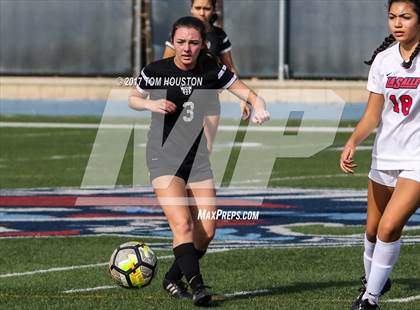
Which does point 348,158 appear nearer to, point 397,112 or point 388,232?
point 397,112

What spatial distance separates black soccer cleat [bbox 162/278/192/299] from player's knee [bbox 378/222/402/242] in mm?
1650

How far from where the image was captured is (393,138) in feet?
29.8

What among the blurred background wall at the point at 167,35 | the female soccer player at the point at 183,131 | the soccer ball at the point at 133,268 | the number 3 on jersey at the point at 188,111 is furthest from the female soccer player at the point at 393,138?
the blurred background wall at the point at 167,35

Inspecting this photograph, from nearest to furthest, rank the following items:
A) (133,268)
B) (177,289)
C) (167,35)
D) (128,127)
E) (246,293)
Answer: (133,268), (177,289), (246,293), (128,127), (167,35)

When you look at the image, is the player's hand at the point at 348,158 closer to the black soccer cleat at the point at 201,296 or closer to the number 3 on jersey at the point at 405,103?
the number 3 on jersey at the point at 405,103

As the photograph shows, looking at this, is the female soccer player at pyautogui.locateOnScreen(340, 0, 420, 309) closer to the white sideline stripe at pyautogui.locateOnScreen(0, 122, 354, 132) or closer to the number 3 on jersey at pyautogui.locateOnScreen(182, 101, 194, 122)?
the number 3 on jersey at pyautogui.locateOnScreen(182, 101, 194, 122)

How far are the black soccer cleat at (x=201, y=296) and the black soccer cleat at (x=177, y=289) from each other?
0.46 metres

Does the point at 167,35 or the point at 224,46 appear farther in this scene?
the point at 167,35

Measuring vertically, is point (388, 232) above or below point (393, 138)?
below

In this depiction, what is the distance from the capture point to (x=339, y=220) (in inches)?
574

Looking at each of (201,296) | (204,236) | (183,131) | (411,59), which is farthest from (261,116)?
(201,296)

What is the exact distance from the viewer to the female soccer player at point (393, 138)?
892 cm

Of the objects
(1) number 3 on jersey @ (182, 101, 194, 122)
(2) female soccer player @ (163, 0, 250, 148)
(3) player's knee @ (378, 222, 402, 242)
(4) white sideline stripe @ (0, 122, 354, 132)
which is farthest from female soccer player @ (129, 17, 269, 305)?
(4) white sideline stripe @ (0, 122, 354, 132)

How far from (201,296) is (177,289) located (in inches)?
24.7
